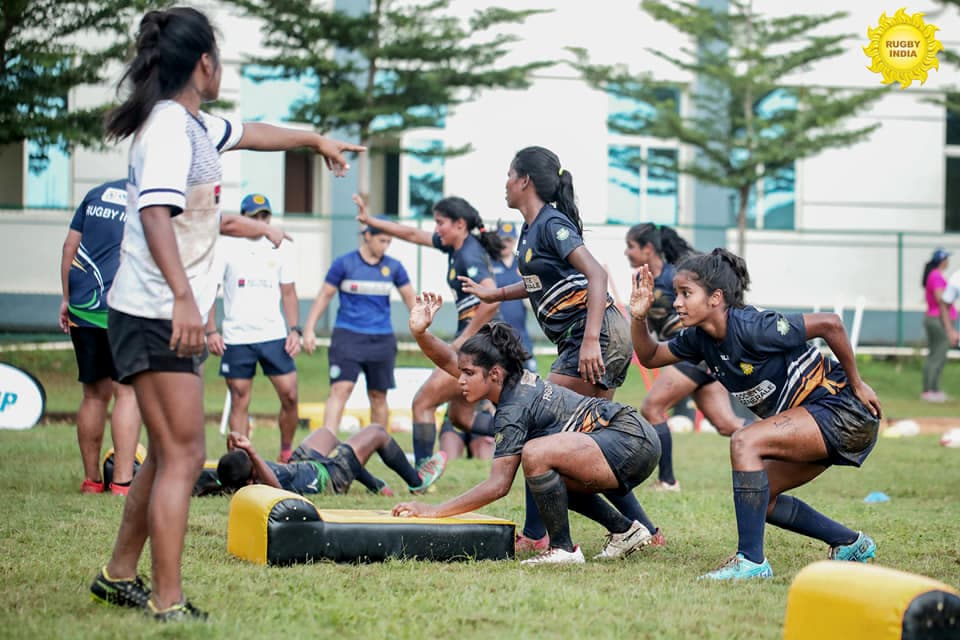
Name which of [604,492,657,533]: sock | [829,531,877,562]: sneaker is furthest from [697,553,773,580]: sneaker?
[604,492,657,533]: sock

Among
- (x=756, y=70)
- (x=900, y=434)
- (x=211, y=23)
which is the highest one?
(x=756, y=70)

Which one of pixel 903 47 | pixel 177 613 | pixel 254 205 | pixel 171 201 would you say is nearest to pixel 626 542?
pixel 177 613

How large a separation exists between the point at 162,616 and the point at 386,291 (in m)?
7.38

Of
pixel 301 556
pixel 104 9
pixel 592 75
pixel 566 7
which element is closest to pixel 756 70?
pixel 592 75

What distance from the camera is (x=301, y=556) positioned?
17.8 ft

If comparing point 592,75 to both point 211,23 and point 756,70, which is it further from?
point 211,23

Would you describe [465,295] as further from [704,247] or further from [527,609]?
[704,247]

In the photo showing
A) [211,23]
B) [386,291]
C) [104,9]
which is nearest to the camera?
[211,23]

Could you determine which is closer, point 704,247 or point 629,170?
point 704,247

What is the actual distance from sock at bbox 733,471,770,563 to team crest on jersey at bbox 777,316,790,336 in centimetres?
64

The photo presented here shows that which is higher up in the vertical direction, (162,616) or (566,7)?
(566,7)

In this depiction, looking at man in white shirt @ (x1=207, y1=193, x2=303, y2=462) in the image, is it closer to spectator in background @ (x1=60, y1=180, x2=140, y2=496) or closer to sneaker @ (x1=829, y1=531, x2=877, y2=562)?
spectator in background @ (x1=60, y1=180, x2=140, y2=496)

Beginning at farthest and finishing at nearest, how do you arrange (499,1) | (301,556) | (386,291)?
(499,1) < (386,291) < (301,556)

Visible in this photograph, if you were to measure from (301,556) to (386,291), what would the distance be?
20.0ft
